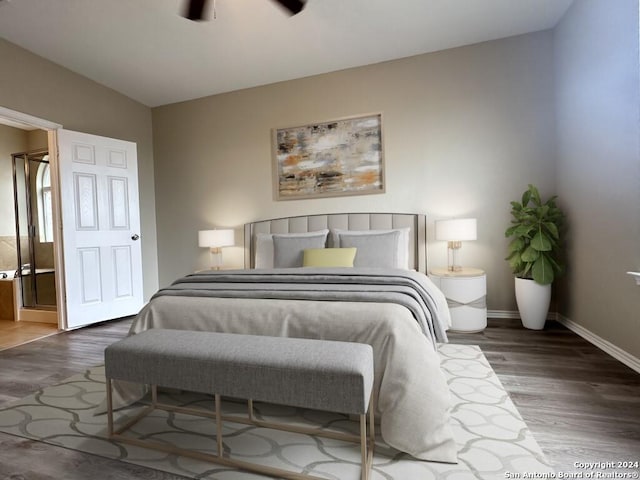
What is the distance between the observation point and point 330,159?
14.1 feet

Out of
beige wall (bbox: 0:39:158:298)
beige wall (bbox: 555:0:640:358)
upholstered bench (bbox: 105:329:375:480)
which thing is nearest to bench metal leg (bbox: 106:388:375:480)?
upholstered bench (bbox: 105:329:375:480)

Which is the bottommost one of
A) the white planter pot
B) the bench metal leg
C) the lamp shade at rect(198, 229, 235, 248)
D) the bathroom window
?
the bench metal leg

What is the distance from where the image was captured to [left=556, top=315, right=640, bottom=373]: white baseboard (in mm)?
2427

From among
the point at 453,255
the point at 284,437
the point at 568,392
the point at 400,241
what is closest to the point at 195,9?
the point at 400,241

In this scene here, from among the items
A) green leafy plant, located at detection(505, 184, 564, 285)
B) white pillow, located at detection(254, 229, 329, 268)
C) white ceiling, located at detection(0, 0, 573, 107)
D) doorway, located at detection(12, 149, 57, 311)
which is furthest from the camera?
doorway, located at detection(12, 149, 57, 311)

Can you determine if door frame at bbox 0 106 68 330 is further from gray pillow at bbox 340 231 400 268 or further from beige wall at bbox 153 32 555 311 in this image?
gray pillow at bbox 340 231 400 268

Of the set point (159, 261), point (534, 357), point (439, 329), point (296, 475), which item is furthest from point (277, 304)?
point (159, 261)

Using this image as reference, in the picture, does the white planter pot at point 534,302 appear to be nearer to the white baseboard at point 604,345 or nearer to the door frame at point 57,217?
the white baseboard at point 604,345

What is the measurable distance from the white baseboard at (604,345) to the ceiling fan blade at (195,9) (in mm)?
3973

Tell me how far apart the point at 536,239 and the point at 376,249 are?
148 centimetres

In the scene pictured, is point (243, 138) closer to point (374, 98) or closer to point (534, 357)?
point (374, 98)

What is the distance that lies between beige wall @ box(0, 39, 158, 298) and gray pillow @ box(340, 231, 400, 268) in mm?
3124

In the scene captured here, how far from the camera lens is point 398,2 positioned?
3.05 metres

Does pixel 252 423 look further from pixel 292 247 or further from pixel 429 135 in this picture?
pixel 429 135
